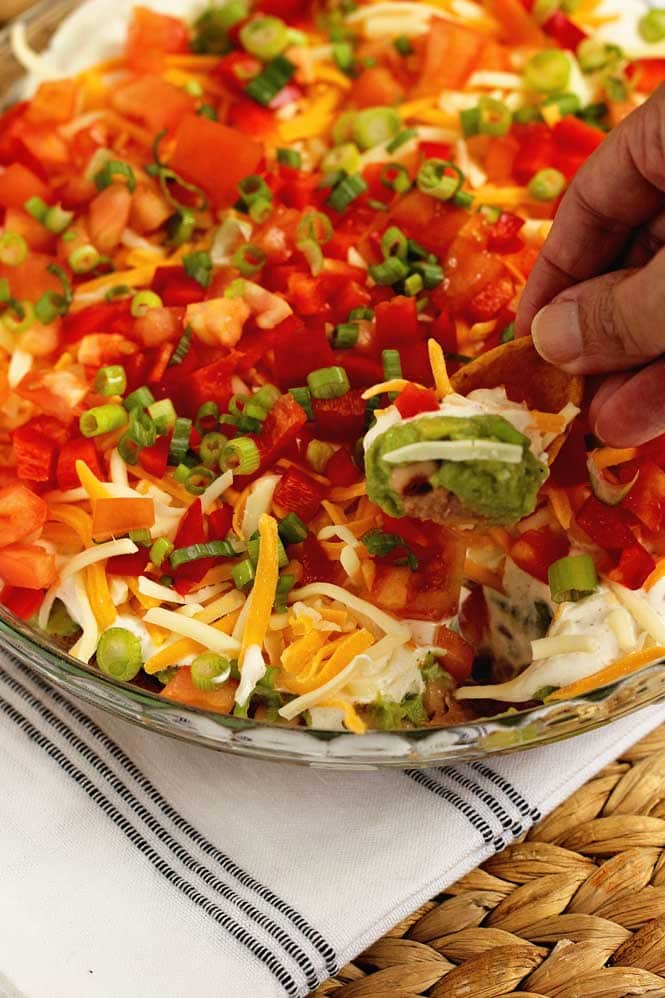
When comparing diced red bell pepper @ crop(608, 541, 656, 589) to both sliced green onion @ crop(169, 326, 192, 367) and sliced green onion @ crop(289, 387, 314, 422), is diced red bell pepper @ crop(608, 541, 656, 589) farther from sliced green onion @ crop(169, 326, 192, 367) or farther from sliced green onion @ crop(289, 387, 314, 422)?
sliced green onion @ crop(169, 326, 192, 367)

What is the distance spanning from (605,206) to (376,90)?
1.51m

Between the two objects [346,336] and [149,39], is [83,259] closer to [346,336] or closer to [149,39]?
[346,336]

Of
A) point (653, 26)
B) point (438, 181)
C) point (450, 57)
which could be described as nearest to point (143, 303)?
point (438, 181)

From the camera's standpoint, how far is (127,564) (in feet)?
9.50

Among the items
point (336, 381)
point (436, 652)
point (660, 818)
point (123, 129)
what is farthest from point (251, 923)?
point (123, 129)

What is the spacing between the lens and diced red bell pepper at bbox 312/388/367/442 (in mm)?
3023

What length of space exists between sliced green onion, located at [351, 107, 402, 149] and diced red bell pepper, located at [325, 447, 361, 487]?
1295 millimetres

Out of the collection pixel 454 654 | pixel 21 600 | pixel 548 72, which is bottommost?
pixel 454 654

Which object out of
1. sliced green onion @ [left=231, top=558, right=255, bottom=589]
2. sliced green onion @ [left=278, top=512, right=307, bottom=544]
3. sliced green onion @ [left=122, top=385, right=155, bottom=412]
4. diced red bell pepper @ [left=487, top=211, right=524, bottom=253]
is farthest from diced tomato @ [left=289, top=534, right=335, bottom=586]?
diced red bell pepper @ [left=487, top=211, right=524, bottom=253]

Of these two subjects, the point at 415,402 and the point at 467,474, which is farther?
the point at 415,402

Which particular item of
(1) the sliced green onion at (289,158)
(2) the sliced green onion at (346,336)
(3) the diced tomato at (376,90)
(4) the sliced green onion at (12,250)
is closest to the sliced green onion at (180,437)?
(2) the sliced green onion at (346,336)

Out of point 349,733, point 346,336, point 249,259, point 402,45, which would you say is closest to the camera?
point 349,733

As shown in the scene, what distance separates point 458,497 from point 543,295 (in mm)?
704

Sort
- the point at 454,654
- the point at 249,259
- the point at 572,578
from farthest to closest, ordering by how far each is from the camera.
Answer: the point at 249,259
the point at 454,654
the point at 572,578
